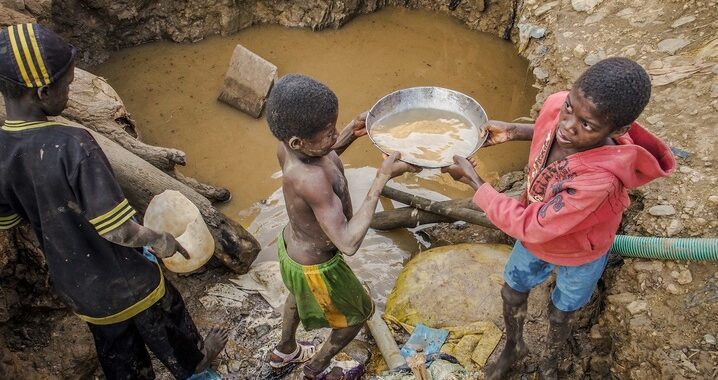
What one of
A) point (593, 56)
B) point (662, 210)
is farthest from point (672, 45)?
point (662, 210)

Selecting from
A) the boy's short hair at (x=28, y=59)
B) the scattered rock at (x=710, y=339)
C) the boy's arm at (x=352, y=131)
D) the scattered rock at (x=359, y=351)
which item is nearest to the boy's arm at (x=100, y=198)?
the boy's short hair at (x=28, y=59)

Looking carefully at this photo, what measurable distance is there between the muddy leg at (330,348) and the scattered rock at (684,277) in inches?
60.7

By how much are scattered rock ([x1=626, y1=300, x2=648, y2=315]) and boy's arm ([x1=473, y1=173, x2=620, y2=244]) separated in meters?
0.82

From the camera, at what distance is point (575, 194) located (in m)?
2.00

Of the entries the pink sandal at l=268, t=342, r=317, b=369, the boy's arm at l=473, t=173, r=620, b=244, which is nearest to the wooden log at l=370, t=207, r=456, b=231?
the pink sandal at l=268, t=342, r=317, b=369

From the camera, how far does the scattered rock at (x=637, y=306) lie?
8.83 feet

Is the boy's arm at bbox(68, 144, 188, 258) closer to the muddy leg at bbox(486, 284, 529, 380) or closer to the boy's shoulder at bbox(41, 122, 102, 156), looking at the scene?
the boy's shoulder at bbox(41, 122, 102, 156)

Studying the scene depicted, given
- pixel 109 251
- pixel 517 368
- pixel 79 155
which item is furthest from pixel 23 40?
pixel 517 368

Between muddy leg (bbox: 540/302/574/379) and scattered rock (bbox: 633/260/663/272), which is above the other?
scattered rock (bbox: 633/260/663/272)

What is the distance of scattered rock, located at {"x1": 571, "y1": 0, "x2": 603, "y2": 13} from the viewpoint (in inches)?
162

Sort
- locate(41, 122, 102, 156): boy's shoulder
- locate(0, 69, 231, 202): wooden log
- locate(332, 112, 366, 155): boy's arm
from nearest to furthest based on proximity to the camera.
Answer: locate(41, 122, 102, 156): boy's shoulder, locate(332, 112, 366, 155): boy's arm, locate(0, 69, 231, 202): wooden log

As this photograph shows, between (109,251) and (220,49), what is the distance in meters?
3.62

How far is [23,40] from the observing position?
1984 millimetres

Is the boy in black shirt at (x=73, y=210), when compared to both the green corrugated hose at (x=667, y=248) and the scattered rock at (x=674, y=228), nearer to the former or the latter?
the green corrugated hose at (x=667, y=248)
